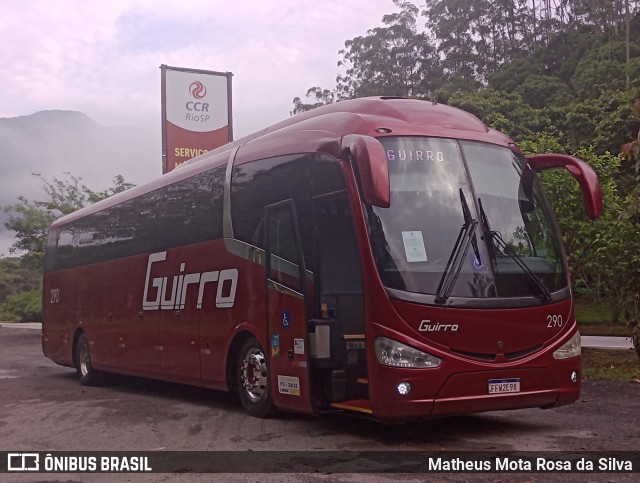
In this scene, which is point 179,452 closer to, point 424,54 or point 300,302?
point 300,302

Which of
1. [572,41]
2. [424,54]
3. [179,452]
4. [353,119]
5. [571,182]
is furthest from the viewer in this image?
[424,54]

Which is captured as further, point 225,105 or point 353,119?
point 225,105

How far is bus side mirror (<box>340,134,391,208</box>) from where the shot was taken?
711 cm

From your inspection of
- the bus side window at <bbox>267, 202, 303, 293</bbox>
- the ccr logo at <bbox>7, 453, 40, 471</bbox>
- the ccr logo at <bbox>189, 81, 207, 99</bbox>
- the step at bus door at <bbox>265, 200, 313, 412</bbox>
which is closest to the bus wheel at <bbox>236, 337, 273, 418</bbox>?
the step at bus door at <bbox>265, 200, 313, 412</bbox>

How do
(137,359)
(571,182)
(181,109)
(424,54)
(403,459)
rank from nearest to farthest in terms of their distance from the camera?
(403,459), (137,359), (571,182), (181,109), (424,54)

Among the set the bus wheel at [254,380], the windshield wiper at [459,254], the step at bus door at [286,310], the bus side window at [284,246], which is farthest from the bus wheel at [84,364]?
the windshield wiper at [459,254]

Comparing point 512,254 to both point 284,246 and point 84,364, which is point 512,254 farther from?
point 84,364

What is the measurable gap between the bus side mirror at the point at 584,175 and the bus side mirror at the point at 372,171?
2.65m

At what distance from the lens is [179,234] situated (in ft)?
38.6

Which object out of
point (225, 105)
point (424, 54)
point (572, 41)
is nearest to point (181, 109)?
point (225, 105)

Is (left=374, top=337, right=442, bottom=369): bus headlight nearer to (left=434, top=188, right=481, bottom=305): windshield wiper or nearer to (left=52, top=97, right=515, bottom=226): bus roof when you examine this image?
(left=434, top=188, right=481, bottom=305): windshield wiper

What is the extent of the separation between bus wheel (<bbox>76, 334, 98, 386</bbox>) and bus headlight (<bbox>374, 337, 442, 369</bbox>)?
31.2 feet

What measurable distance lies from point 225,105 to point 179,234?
Answer: 1583 cm

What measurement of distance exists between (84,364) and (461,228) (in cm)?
1038
